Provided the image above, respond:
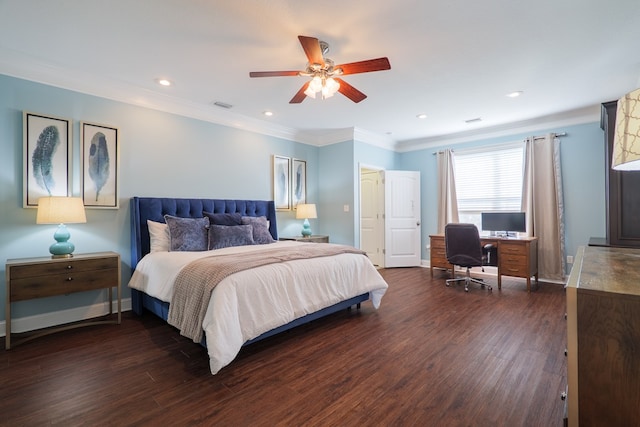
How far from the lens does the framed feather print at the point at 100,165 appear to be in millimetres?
3217

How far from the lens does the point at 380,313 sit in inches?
132

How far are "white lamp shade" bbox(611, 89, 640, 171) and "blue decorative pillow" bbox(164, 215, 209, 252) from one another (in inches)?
137

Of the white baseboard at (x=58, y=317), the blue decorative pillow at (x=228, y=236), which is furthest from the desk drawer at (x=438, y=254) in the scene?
the white baseboard at (x=58, y=317)

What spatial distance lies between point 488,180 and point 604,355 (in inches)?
195

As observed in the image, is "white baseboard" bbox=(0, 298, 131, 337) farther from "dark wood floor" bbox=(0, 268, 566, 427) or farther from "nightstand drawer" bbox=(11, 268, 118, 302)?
"nightstand drawer" bbox=(11, 268, 118, 302)

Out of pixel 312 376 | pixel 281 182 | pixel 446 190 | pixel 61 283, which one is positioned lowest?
pixel 312 376

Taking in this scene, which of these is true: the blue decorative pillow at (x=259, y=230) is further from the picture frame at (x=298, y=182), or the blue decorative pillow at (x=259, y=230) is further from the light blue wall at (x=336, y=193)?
the light blue wall at (x=336, y=193)

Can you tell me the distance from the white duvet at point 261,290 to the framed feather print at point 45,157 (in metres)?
1.12

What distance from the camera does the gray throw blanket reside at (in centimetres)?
216

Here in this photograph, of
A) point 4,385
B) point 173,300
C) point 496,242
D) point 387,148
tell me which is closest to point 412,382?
point 173,300

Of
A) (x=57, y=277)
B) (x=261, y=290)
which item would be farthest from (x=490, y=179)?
(x=57, y=277)

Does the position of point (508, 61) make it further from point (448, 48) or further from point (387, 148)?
point (387, 148)

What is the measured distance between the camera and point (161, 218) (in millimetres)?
3660

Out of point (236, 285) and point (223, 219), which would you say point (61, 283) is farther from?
point (236, 285)
